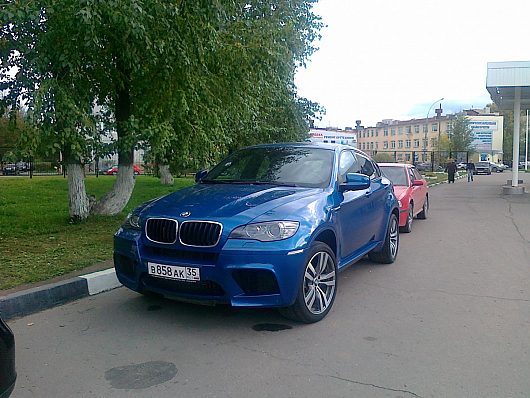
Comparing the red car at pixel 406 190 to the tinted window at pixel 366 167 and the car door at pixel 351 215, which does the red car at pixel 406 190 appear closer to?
the tinted window at pixel 366 167

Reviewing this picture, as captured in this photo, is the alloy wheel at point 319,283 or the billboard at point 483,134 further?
the billboard at point 483,134

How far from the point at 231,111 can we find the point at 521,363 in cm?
808

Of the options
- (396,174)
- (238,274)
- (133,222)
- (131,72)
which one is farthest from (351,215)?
(396,174)

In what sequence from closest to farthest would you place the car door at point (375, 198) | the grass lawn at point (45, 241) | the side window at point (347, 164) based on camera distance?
the side window at point (347, 164) < the grass lawn at point (45, 241) < the car door at point (375, 198)

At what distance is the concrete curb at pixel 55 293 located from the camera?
493cm

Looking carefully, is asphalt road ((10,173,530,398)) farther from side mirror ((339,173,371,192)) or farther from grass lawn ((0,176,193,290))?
side mirror ((339,173,371,192))

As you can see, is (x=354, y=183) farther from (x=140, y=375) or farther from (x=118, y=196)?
(x=118, y=196)

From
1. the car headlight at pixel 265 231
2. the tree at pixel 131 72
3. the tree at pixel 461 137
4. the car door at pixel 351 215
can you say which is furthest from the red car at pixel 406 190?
the tree at pixel 461 137

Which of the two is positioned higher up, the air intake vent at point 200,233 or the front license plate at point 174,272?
the air intake vent at point 200,233

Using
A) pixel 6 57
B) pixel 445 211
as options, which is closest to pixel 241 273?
pixel 6 57

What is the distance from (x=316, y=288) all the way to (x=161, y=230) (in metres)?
1.58

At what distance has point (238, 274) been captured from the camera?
421 cm

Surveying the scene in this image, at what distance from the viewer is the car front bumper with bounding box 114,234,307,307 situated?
418 cm

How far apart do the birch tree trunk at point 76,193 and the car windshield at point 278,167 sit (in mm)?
4625
